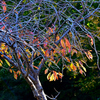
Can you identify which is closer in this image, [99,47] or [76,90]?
[99,47]

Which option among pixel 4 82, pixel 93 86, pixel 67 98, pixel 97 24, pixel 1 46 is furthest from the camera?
pixel 67 98

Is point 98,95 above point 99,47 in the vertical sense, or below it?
below

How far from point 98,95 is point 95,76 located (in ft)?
2.59

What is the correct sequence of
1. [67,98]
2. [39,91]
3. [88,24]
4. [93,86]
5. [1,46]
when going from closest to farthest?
[1,46]
[39,91]
[88,24]
[93,86]
[67,98]

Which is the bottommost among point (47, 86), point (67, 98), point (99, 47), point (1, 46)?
point (67, 98)

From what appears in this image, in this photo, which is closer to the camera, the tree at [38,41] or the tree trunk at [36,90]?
the tree at [38,41]

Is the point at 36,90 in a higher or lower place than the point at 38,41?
lower

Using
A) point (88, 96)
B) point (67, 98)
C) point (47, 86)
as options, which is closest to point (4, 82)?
point (47, 86)

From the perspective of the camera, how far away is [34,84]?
294 centimetres

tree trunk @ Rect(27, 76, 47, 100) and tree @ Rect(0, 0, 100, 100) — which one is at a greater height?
tree @ Rect(0, 0, 100, 100)

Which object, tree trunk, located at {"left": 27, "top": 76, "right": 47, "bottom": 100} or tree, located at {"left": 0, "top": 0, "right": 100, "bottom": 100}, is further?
tree trunk, located at {"left": 27, "top": 76, "right": 47, "bottom": 100}

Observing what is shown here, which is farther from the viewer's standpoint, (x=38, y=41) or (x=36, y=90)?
(x=36, y=90)

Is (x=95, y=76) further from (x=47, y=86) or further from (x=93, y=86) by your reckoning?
(x=47, y=86)

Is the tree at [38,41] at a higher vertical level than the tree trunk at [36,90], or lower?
higher
